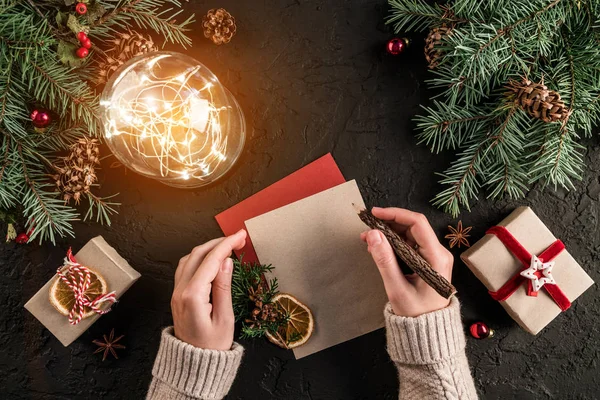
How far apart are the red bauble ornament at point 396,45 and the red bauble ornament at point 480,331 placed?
83cm

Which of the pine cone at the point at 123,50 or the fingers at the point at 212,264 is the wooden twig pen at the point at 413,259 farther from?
the pine cone at the point at 123,50

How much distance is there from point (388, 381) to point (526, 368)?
1.40 ft

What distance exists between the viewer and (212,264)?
39.9 inches

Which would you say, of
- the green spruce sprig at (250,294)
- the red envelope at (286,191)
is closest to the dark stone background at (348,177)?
the red envelope at (286,191)

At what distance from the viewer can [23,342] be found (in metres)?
1.28

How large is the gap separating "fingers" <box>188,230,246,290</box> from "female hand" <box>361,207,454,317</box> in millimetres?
368

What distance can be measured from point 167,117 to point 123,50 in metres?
0.25

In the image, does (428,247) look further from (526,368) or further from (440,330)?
(526,368)

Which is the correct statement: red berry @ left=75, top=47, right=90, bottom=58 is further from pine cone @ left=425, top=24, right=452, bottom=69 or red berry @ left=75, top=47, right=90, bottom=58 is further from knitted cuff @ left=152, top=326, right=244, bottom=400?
pine cone @ left=425, top=24, right=452, bottom=69

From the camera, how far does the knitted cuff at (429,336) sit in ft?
3.40

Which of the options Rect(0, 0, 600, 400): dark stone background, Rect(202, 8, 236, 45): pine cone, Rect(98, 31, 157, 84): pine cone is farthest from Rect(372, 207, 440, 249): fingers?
Rect(98, 31, 157, 84): pine cone

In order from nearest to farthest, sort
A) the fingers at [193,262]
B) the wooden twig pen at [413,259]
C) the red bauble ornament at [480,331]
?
the wooden twig pen at [413,259]
the fingers at [193,262]
the red bauble ornament at [480,331]

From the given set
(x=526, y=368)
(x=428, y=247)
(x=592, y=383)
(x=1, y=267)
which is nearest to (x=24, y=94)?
(x=1, y=267)

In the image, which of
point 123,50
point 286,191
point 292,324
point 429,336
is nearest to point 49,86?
point 123,50
